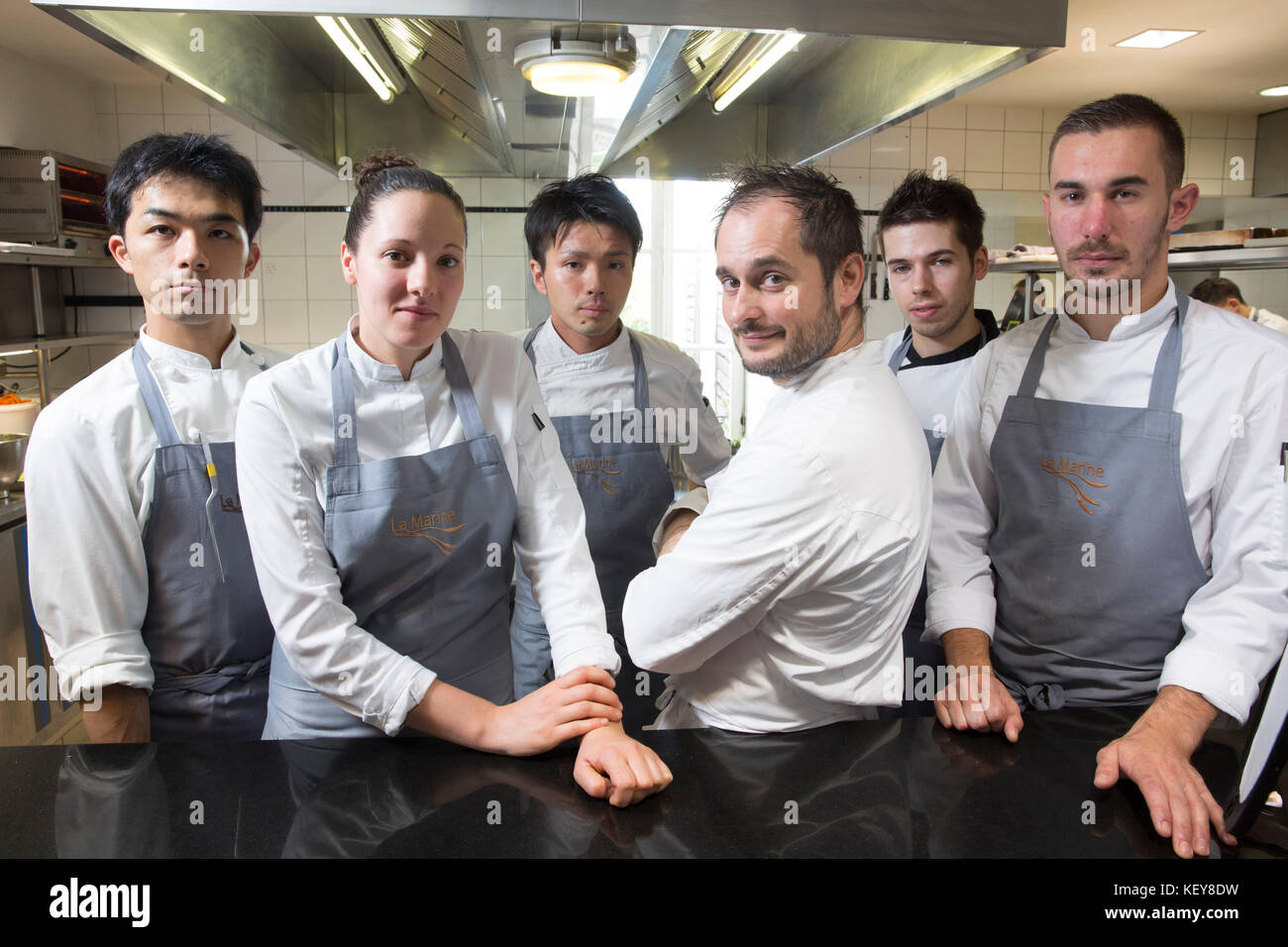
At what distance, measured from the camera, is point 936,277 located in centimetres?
195

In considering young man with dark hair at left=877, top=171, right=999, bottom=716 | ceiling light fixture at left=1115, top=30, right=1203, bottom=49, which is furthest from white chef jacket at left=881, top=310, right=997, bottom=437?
ceiling light fixture at left=1115, top=30, right=1203, bottom=49

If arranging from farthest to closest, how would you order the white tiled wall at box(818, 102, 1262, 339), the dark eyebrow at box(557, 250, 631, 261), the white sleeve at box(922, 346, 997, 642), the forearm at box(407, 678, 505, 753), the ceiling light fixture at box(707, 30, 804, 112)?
1. the white tiled wall at box(818, 102, 1262, 339)
2. the dark eyebrow at box(557, 250, 631, 261)
3. the ceiling light fixture at box(707, 30, 804, 112)
4. the white sleeve at box(922, 346, 997, 642)
5. the forearm at box(407, 678, 505, 753)

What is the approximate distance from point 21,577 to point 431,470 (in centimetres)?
227

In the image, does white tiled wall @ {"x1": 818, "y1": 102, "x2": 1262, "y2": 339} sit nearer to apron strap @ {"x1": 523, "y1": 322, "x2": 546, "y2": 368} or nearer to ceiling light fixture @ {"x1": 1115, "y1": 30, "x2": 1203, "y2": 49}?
ceiling light fixture @ {"x1": 1115, "y1": 30, "x2": 1203, "y2": 49}

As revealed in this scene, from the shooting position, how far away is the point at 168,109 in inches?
177

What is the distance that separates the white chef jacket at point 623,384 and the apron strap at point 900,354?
0.47m

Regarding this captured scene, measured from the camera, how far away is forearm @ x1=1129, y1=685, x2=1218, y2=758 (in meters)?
0.99

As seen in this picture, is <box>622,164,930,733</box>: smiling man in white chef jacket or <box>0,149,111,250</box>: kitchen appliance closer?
<box>622,164,930,733</box>: smiling man in white chef jacket

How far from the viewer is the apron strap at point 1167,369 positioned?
1.22 metres

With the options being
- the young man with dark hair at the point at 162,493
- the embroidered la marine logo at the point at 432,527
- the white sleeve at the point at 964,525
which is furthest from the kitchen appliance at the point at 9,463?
the white sleeve at the point at 964,525

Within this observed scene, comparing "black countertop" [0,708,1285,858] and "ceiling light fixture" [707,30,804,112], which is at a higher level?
"ceiling light fixture" [707,30,804,112]

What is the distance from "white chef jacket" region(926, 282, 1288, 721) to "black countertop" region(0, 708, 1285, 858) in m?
0.16

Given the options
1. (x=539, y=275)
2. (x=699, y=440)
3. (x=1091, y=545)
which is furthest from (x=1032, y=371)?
(x=539, y=275)

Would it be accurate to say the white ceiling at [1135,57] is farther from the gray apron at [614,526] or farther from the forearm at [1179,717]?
the forearm at [1179,717]
